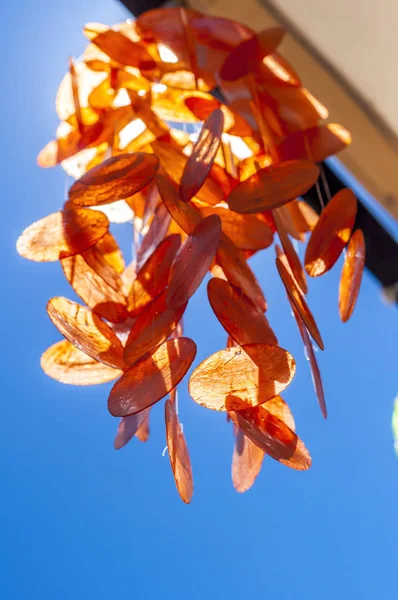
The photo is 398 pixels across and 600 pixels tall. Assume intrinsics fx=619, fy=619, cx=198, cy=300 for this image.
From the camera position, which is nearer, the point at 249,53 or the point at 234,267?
the point at 234,267

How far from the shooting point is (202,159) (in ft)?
1.73

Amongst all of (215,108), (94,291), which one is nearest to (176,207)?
(94,291)

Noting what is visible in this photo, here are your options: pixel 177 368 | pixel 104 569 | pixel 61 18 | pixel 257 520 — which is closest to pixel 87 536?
pixel 104 569

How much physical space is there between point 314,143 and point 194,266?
28 cm

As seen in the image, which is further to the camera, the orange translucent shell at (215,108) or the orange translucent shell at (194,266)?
the orange translucent shell at (215,108)

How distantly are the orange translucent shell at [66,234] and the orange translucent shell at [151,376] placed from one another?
5.7 inches

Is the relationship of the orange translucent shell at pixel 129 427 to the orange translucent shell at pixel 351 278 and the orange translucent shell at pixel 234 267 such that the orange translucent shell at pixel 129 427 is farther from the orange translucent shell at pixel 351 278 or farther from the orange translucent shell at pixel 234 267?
the orange translucent shell at pixel 351 278

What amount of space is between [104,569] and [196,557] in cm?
28

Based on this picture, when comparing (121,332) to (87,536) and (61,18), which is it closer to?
(61,18)

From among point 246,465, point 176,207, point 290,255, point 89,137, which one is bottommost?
point 246,465

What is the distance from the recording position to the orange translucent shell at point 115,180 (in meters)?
0.53

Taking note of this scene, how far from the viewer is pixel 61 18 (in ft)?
4.77

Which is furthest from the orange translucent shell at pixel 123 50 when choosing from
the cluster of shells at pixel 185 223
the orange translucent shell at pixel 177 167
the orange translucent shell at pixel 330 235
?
the orange translucent shell at pixel 330 235

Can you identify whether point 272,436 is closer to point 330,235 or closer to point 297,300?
point 297,300
